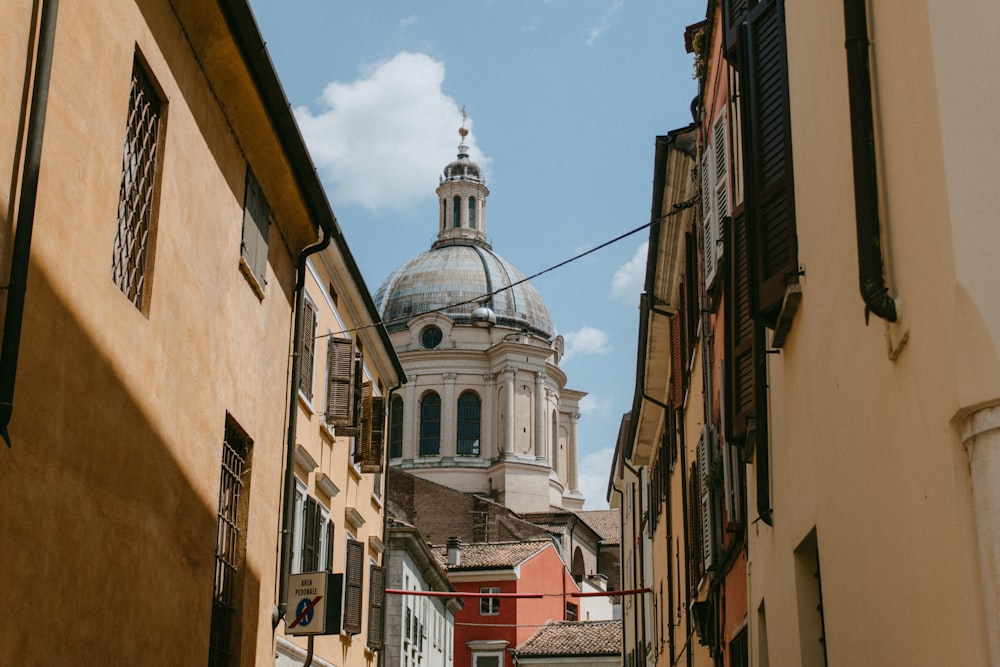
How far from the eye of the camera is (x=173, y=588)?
9609 millimetres

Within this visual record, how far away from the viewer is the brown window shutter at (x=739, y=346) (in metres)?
10.4

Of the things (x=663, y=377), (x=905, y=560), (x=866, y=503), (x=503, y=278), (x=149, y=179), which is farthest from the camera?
(x=503, y=278)

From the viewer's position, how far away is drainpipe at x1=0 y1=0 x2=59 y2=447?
6289mm

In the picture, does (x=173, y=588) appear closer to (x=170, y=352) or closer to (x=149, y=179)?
(x=170, y=352)

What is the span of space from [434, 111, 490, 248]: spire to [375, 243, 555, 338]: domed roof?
6.44 ft

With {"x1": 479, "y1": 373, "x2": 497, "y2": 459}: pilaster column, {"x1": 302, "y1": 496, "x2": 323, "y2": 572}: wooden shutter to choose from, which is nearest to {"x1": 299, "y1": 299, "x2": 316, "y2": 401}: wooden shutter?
{"x1": 302, "y1": 496, "x2": 323, "y2": 572}: wooden shutter

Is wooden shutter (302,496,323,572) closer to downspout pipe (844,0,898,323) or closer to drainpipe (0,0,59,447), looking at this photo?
drainpipe (0,0,59,447)

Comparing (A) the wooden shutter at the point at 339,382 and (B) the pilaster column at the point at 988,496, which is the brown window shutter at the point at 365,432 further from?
(B) the pilaster column at the point at 988,496

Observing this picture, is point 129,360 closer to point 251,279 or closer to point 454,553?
point 251,279

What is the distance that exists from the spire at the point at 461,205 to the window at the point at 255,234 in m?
68.0

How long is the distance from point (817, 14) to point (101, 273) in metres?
4.27

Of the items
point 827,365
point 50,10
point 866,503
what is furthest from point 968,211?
point 50,10

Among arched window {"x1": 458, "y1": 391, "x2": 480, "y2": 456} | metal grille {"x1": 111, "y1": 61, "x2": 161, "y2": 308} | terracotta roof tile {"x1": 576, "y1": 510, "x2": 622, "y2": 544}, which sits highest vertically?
arched window {"x1": 458, "y1": 391, "x2": 480, "y2": 456}

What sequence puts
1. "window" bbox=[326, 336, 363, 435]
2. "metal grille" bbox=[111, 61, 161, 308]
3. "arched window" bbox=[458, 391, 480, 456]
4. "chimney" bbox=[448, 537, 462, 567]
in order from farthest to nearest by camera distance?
"arched window" bbox=[458, 391, 480, 456]
"chimney" bbox=[448, 537, 462, 567]
"window" bbox=[326, 336, 363, 435]
"metal grille" bbox=[111, 61, 161, 308]
